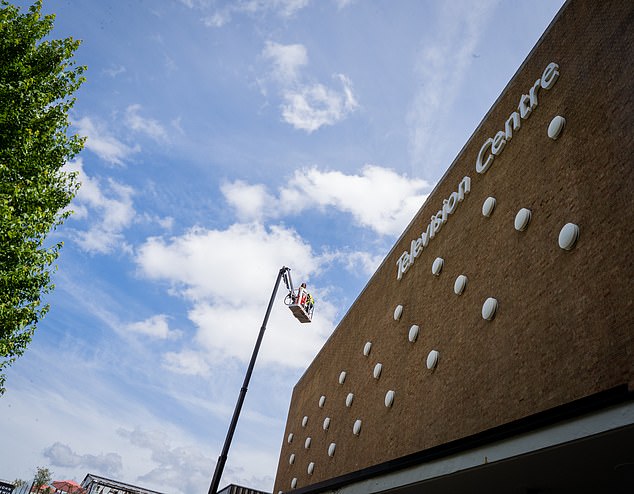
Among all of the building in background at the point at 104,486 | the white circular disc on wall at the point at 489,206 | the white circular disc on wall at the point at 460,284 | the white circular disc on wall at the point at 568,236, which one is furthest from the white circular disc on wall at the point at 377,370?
the building in background at the point at 104,486

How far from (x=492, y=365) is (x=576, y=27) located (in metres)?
5.14

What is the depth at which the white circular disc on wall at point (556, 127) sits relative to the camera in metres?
7.13

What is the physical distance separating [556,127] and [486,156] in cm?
227

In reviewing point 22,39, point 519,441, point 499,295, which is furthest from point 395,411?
point 22,39

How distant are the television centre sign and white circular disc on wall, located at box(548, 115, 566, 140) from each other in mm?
818

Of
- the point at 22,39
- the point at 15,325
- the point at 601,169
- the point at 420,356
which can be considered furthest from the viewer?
the point at 22,39

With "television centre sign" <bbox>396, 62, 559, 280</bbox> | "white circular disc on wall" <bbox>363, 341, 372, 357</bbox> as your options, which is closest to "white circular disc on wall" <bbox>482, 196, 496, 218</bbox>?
"television centre sign" <bbox>396, 62, 559, 280</bbox>

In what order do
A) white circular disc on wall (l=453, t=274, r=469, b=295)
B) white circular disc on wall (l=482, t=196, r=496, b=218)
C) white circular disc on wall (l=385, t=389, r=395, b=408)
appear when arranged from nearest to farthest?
1. white circular disc on wall (l=482, t=196, r=496, b=218)
2. white circular disc on wall (l=453, t=274, r=469, b=295)
3. white circular disc on wall (l=385, t=389, r=395, b=408)

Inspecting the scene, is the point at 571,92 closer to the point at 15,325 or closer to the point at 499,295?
the point at 499,295

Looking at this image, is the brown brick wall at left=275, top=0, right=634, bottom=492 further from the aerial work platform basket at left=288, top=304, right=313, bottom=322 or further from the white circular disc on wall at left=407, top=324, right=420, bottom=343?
the aerial work platform basket at left=288, top=304, right=313, bottom=322

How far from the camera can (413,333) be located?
1028cm

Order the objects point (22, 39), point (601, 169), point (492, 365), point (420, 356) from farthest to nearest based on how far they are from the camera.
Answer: point (22, 39) → point (420, 356) → point (492, 365) → point (601, 169)

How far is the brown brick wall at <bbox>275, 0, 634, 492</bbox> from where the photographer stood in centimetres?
552

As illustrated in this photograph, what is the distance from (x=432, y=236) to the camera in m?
11.0
